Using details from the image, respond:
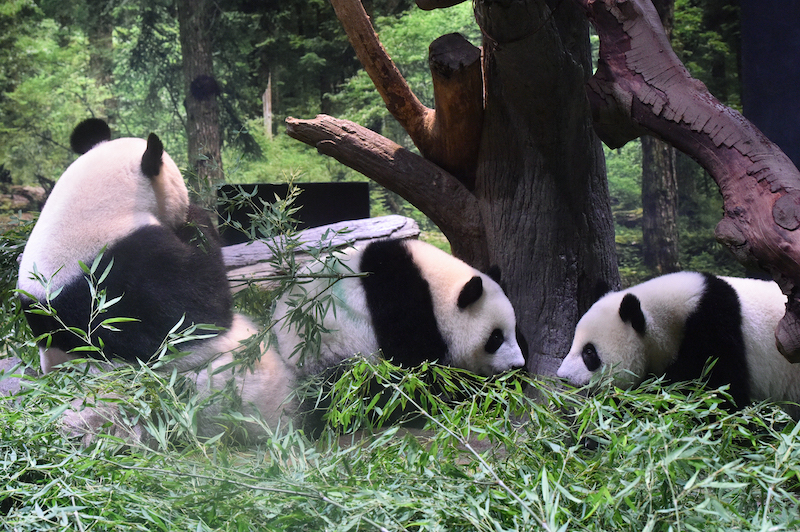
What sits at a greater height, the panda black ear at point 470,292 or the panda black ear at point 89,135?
the panda black ear at point 89,135

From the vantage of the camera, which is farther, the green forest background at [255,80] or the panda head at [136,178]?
the green forest background at [255,80]

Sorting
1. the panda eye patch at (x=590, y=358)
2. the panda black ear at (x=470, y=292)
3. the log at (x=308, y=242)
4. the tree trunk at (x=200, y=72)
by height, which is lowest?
the panda eye patch at (x=590, y=358)

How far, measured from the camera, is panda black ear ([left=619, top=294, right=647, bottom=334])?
64.4 inches

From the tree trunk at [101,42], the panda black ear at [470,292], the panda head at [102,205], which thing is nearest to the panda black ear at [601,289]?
the panda black ear at [470,292]

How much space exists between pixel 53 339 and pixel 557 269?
64.1 inches

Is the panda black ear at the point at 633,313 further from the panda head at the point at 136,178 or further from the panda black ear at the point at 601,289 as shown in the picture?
the panda head at the point at 136,178

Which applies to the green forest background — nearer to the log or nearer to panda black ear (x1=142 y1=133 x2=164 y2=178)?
the log

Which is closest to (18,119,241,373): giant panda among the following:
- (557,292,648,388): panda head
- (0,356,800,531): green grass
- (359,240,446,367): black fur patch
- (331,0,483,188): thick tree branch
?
(0,356,800,531): green grass

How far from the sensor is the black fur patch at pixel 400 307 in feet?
5.95

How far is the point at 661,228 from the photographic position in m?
3.38

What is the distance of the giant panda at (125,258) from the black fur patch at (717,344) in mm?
1408

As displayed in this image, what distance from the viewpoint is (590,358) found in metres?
1.73

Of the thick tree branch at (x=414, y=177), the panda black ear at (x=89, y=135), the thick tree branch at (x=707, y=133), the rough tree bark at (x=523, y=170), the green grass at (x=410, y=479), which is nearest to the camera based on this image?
the green grass at (x=410, y=479)

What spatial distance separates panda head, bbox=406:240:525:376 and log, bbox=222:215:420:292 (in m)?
0.32
